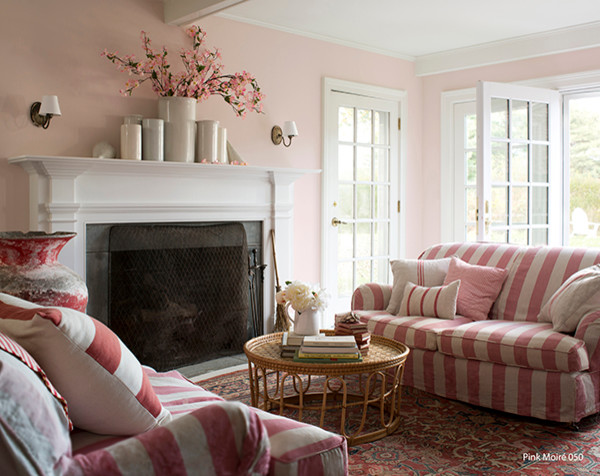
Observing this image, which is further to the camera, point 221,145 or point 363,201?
point 363,201

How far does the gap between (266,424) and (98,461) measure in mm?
551

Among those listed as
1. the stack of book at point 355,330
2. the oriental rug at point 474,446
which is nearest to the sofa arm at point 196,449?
the oriental rug at point 474,446

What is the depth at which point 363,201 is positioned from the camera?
5.65 meters

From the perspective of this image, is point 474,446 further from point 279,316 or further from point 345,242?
point 345,242

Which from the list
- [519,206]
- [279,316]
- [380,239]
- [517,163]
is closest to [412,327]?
[279,316]

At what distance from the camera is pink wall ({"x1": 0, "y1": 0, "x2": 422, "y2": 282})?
3551 mm

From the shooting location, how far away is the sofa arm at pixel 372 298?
12.8 ft

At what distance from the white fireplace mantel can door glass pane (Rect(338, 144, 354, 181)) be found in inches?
32.9

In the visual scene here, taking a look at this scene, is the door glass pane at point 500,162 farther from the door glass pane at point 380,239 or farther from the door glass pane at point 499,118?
the door glass pane at point 380,239

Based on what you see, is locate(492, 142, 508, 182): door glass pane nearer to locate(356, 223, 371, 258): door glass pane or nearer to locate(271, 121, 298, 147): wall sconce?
locate(356, 223, 371, 258): door glass pane

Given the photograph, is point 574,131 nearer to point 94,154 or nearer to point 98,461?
point 94,154

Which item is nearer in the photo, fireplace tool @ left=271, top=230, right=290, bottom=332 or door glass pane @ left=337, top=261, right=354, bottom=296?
fireplace tool @ left=271, top=230, right=290, bottom=332

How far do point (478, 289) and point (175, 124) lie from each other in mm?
2172

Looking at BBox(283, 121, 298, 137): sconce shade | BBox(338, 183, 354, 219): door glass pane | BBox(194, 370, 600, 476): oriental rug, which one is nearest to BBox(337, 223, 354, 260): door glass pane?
BBox(338, 183, 354, 219): door glass pane
